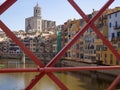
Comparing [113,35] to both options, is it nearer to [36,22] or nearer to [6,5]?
[6,5]

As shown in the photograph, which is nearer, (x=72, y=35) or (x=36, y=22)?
(x=72, y=35)

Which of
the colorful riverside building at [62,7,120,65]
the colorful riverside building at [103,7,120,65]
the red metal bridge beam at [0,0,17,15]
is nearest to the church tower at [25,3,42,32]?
the colorful riverside building at [62,7,120,65]

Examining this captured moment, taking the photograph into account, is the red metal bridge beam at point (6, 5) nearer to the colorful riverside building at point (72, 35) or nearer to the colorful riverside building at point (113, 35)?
→ the colorful riverside building at point (113, 35)

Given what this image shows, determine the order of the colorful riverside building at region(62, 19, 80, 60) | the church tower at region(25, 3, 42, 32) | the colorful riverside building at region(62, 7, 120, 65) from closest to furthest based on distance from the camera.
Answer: the colorful riverside building at region(62, 7, 120, 65) → the colorful riverside building at region(62, 19, 80, 60) → the church tower at region(25, 3, 42, 32)

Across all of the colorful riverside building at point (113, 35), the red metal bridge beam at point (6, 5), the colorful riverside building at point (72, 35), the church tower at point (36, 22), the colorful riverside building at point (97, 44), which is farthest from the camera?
the church tower at point (36, 22)

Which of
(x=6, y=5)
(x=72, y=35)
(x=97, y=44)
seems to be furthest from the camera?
(x=72, y=35)

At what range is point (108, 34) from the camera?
1609 inches

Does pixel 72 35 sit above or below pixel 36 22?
below

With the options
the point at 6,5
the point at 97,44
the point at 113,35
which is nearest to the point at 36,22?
the point at 97,44

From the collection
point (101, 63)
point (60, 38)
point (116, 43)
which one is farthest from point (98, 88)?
point (60, 38)

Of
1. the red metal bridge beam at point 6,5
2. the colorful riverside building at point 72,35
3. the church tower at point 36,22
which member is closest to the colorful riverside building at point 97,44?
the colorful riverside building at point 72,35

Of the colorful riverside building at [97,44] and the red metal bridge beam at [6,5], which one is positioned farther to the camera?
the colorful riverside building at [97,44]

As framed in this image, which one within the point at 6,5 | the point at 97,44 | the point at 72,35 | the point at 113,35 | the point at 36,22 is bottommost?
the point at 6,5

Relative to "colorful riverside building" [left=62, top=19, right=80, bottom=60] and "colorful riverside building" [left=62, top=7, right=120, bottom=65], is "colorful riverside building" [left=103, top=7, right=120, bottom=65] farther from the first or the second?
"colorful riverside building" [left=62, top=19, right=80, bottom=60]
